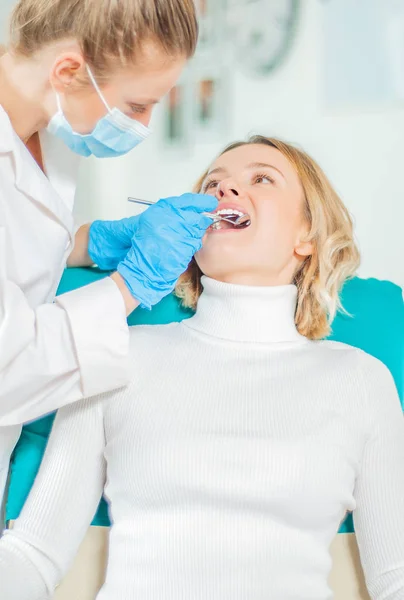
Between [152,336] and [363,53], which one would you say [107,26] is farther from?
[363,53]

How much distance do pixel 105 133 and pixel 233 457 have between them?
0.64 m

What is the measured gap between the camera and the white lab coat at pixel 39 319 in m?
1.18

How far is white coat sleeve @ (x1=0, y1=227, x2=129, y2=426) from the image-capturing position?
1170 millimetres

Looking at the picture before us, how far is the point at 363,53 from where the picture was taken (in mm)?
2488

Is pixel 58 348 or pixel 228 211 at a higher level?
pixel 228 211

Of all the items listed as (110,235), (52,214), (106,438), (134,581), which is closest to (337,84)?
(110,235)

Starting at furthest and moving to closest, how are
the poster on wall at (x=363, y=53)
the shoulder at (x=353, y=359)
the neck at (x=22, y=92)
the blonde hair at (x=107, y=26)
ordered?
the poster on wall at (x=363, y=53) → the shoulder at (x=353, y=359) → the neck at (x=22, y=92) → the blonde hair at (x=107, y=26)

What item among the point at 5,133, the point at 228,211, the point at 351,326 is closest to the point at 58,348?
the point at 5,133

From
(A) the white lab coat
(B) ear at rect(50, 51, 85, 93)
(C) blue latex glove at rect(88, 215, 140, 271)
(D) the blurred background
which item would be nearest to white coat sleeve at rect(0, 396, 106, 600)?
(A) the white lab coat

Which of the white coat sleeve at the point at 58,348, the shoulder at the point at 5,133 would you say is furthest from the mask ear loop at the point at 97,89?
the white coat sleeve at the point at 58,348

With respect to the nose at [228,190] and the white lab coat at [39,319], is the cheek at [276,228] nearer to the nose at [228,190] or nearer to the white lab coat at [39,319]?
the nose at [228,190]

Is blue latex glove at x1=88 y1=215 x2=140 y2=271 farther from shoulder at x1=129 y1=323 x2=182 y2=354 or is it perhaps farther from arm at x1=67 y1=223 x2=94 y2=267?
shoulder at x1=129 y1=323 x2=182 y2=354

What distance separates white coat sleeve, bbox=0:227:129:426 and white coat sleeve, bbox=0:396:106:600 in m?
0.15

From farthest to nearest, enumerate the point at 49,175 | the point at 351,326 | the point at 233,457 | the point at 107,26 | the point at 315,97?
the point at 315,97
the point at 351,326
the point at 49,175
the point at 233,457
the point at 107,26
